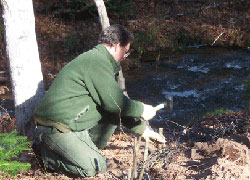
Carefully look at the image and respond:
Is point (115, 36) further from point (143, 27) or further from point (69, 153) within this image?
point (143, 27)

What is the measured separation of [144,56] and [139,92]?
286cm

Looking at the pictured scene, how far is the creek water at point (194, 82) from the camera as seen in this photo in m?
8.19

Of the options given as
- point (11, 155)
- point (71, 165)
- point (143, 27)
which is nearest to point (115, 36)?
point (71, 165)

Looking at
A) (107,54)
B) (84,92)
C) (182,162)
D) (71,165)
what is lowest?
(182,162)

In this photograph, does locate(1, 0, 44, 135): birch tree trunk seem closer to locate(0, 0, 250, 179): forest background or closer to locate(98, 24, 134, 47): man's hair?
locate(98, 24, 134, 47): man's hair

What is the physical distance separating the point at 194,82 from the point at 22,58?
20.5ft

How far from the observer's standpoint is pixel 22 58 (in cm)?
434

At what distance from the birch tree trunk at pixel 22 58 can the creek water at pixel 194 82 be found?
339cm

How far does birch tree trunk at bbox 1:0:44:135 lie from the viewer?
427 centimetres

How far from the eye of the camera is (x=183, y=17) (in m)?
14.4

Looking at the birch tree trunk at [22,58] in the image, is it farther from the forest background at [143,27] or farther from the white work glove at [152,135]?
the forest background at [143,27]

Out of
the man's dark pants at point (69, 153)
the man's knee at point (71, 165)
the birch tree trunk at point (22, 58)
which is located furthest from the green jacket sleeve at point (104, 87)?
the birch tree trunk at point (22, 58)

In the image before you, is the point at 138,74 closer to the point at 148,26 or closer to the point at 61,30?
the point at 148,26

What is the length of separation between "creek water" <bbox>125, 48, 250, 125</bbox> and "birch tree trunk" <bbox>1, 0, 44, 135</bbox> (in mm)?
3388
